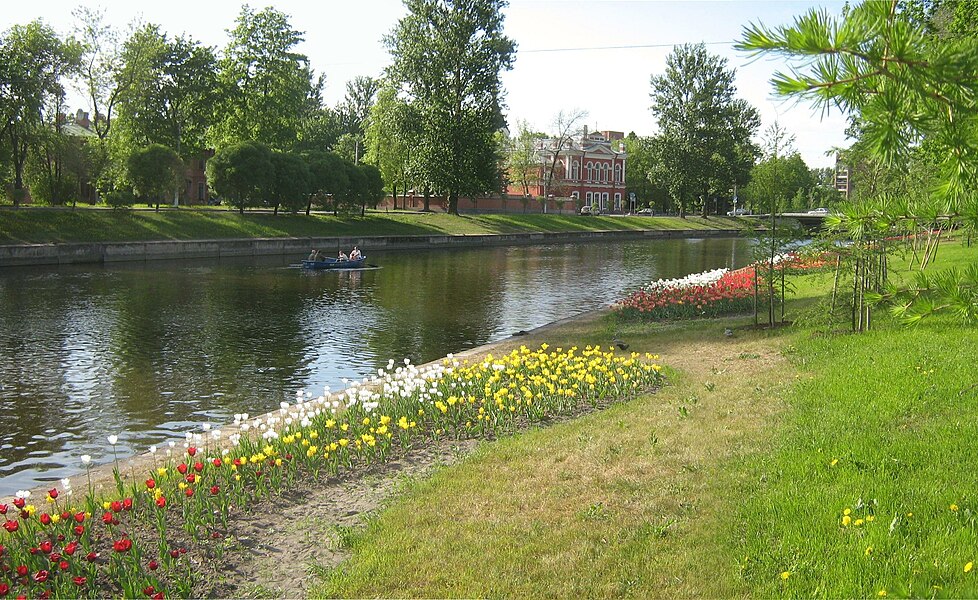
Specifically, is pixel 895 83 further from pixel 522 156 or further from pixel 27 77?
pixel 522 156

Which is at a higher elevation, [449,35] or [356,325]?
[449,35]

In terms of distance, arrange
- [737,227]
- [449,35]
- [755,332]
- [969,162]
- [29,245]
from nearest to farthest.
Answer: [969,162], [755,332], [29,245], [449,35], [737,227]

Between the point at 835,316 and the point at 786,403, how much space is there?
17.1 ft

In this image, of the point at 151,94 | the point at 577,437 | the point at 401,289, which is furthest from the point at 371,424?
the point at 151,94

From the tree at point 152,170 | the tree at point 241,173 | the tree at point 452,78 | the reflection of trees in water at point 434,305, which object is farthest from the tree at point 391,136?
the reflection of trees in water at point 434,305

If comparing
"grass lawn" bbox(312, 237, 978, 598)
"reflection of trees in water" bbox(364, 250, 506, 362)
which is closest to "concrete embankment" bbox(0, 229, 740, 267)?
"reflection of trees in water" bbox(364, 250, 506, 362)

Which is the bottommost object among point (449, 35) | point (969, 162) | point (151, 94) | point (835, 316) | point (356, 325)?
point (356, 325)

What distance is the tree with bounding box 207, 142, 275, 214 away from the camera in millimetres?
53094

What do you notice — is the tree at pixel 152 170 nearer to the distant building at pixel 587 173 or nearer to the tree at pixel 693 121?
the tree at pixel 693 121

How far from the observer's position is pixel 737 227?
293 ft

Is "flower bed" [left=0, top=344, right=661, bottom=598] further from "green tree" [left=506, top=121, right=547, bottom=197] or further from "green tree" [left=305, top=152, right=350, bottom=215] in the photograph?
"green tree" [left=506, top=121, right=547, bottom=197]

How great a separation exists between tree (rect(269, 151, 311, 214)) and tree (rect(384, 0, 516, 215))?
35.4ft

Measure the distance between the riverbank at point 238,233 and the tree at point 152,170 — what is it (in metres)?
1.52

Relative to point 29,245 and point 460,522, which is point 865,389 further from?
point 29,245
